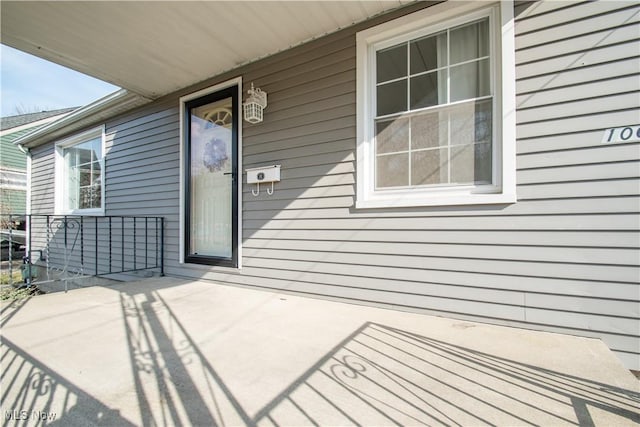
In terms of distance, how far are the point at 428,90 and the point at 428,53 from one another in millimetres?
307

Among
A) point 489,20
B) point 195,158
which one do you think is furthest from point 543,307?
point 195,158

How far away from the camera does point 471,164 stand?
229 centimetres

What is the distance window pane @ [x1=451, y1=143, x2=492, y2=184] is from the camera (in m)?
2.24

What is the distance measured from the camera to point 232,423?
1145 millimetres

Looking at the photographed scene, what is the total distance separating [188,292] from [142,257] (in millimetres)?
1885

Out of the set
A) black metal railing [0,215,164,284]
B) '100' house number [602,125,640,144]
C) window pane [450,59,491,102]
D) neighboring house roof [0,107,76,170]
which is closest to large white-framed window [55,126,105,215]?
black metal railing [0,215,164,284]

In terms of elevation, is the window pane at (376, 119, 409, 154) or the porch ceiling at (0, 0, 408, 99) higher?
the porch ceiling at (0, 0, 408, 99)

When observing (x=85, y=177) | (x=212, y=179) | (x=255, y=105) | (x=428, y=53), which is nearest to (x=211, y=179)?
(x=212, y=179)

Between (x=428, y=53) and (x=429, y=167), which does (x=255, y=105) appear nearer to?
(x=428, y=53)

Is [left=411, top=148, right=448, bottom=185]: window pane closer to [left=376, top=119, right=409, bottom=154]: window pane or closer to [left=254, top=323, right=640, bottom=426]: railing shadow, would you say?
[left=376, top=119, right=409, bottom=154]: window pane

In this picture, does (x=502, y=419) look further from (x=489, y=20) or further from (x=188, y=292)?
(x=188, y=292)

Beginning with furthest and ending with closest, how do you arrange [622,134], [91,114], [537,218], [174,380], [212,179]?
[91,114] → [212,179] → [537,218] → [622,134] → [174,380]

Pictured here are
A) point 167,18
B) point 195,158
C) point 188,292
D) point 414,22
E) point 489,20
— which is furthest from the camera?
point 195,158

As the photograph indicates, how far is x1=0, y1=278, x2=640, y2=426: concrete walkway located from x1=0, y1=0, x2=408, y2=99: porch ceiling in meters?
2.52
